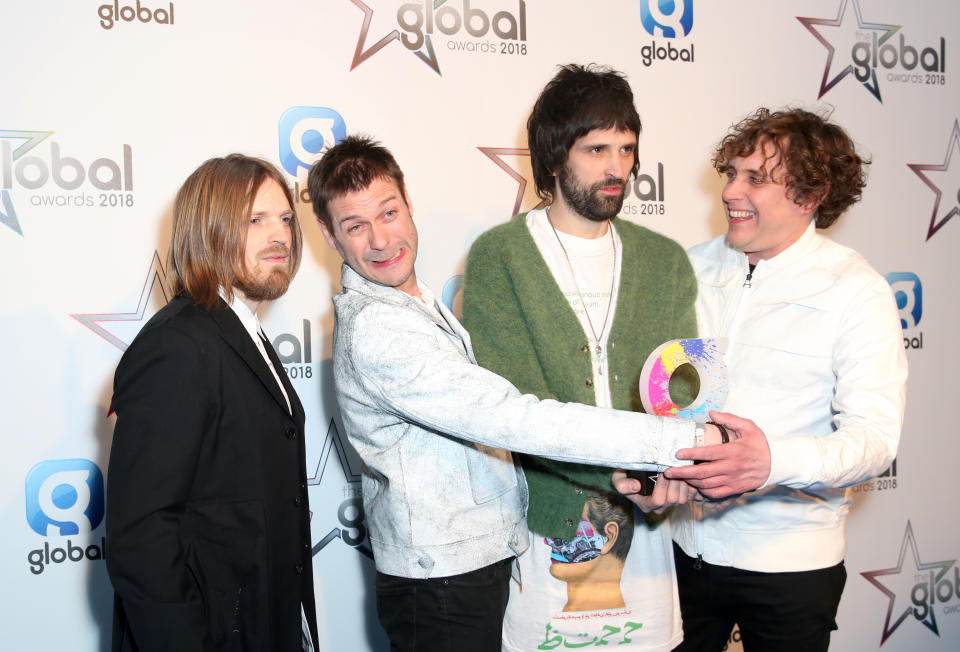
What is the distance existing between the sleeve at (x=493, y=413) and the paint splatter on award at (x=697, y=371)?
0.10 metres

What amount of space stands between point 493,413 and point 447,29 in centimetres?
165

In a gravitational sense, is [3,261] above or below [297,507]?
above

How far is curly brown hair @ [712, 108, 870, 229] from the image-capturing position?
6.27ft

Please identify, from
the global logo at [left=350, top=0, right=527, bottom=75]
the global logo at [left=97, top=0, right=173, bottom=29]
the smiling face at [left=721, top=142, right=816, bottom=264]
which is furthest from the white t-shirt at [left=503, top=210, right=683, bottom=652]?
the global logo at [left=97, top=0, right=173, bottom=29]

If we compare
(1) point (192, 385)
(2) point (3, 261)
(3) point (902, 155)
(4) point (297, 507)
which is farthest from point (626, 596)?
(3) point (902, 155)

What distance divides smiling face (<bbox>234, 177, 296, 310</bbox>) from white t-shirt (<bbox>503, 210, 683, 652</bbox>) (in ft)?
2.05

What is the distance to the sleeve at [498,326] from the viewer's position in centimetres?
177

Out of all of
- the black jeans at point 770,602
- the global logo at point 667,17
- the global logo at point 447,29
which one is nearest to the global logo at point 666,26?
the global logo at point 667,17

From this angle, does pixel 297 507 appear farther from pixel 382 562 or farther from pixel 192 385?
pixel 192 385

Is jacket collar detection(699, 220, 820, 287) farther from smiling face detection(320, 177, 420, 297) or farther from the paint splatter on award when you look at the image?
smiling face detection(320, 177, 420, 297)

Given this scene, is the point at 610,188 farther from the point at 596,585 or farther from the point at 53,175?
the point at 53,175

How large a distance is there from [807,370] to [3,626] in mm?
2433

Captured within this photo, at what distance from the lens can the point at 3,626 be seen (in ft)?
7.67

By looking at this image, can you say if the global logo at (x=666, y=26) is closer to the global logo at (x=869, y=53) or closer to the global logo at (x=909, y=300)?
the global logo at (x=869, y=53)
